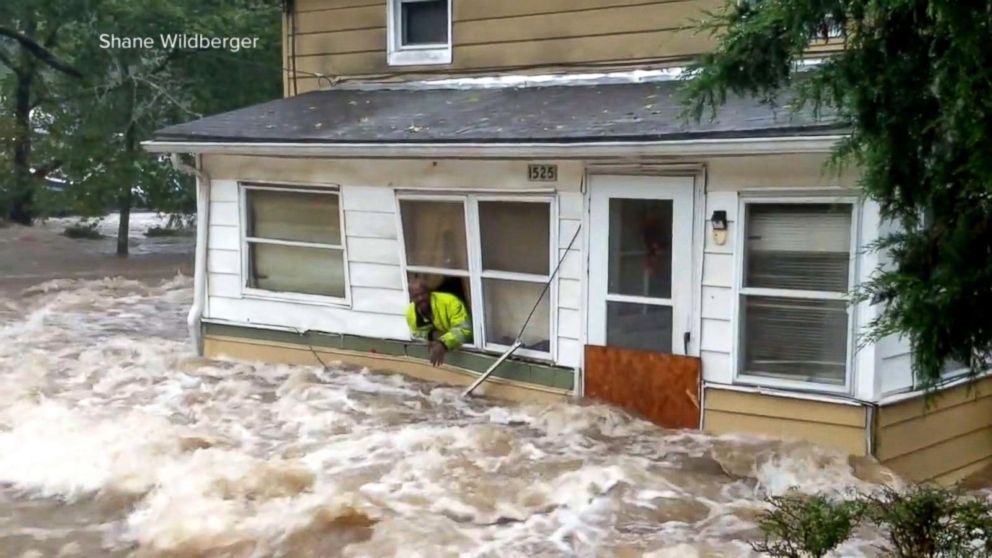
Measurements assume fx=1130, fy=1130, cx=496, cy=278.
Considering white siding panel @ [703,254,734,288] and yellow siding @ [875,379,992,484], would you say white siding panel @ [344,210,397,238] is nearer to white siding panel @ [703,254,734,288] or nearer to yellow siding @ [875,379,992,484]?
white siding panel @ [703,254,734,288]

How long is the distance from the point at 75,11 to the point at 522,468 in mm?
18075

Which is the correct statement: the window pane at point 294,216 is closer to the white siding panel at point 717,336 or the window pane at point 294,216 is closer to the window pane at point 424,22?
the window pane at point 424,22

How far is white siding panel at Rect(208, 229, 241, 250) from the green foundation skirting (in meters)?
0.87

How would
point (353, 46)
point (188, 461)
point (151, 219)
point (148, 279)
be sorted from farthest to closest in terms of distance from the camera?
point (151, 219) → point (148, 279) → point (353, 46) → point (188, 461)

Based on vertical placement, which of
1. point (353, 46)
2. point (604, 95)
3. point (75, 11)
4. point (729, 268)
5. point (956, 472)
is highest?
point (75, 11)

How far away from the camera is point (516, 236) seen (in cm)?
1007

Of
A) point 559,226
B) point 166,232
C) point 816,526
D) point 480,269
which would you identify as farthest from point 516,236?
point 166,232

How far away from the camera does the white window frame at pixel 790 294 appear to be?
786 cm

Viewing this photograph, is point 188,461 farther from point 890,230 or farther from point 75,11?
point 75,11

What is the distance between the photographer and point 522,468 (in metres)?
8.21

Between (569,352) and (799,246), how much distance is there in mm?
2283

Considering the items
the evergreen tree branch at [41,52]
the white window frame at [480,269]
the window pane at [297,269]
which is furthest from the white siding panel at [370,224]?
the evergreen tree branch at [41,52]

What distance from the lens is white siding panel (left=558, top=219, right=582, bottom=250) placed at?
31.0 ft

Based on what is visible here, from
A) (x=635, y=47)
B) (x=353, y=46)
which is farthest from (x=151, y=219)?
(x=635, y=47)
